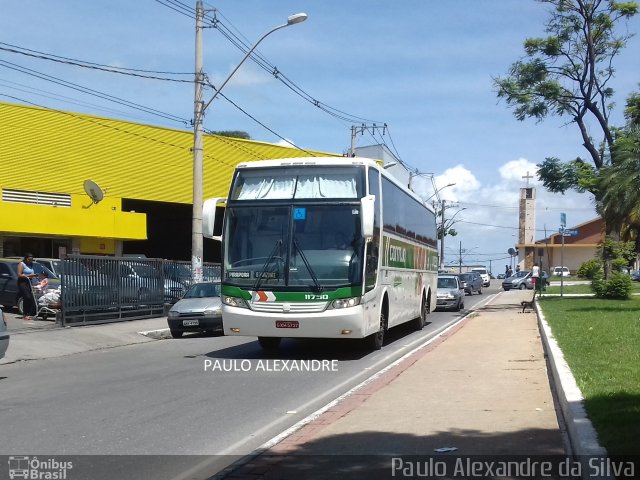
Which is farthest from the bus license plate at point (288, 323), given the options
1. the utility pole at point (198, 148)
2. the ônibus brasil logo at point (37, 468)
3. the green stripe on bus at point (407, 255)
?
the utility pole at point (198, 148)

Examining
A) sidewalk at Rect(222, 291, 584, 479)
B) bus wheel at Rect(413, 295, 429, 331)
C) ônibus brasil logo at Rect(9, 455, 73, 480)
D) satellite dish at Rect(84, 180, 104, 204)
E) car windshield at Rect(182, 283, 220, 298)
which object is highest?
satellite dish at Rect(84, 180, 104, 204)

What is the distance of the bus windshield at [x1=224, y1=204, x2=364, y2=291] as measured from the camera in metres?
13.9

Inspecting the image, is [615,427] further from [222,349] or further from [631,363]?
[222,349]

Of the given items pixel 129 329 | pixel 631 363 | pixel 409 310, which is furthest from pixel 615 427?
pixel 129 329

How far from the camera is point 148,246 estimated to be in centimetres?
4844

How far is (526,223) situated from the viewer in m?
92.9

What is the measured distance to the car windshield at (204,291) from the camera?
21062 millimetres

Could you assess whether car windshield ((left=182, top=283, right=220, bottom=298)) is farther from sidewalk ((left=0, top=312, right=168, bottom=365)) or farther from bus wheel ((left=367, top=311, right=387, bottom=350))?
bus wheel ((left=367, top=311, right=387, bottom=350))

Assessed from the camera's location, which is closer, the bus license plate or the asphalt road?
the asphalt road

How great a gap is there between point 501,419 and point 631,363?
360 centimetres

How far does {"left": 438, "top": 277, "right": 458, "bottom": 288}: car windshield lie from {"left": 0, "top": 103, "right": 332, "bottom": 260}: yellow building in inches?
580

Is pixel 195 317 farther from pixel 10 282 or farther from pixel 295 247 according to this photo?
pixel 10 282

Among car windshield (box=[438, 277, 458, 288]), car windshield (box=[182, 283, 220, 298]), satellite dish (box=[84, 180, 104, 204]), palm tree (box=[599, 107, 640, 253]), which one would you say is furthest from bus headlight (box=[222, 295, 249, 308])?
satellite dish (box=[84, 180, 104, 204])

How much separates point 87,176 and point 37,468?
32959 millimetres
